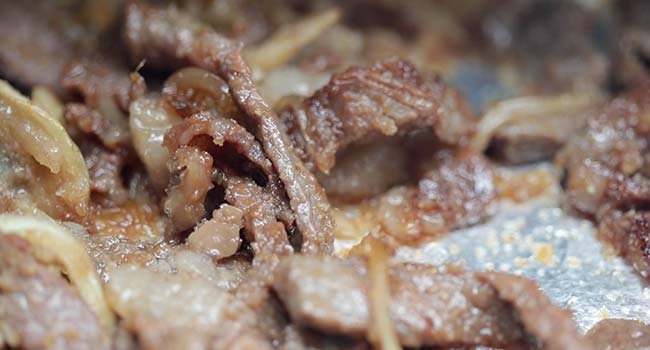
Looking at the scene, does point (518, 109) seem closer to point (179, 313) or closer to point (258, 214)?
point (258, 214)

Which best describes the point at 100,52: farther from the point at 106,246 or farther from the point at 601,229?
the point at 601,229

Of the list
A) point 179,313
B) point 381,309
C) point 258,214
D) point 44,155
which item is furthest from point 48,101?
point 381,309

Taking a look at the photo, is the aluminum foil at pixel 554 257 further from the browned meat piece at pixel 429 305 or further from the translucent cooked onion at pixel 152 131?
the translucent cooked onion at pixel 152 131

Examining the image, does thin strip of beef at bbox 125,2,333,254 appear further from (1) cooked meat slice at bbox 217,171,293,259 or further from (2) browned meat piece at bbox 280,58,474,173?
(2) browned meat piece at bbox 280,58,474,173

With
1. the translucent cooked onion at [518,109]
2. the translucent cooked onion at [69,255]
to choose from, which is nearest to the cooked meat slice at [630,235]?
the translucent cooked onion at [518,109]

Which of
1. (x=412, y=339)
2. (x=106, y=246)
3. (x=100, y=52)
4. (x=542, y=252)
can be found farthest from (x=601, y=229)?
(x=100, y=52)

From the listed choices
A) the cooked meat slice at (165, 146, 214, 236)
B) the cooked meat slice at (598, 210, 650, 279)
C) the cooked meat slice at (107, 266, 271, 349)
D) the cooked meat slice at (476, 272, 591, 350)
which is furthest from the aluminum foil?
the cooked meat slice at (107, 266, 271, 349)

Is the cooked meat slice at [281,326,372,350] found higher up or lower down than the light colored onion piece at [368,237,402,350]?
lower down
